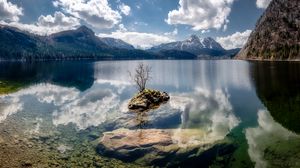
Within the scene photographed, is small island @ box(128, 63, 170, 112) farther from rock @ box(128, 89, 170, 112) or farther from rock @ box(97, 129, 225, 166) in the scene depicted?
rock @ box(97, 129, 225, 166)

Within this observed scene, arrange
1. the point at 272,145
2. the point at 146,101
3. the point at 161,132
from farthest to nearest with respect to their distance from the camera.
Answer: the point at 146,101, the point at 161,132, the point at 272,145

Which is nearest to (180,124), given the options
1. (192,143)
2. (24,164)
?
(192,143)

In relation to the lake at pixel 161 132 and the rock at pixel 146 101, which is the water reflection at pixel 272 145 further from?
the rock at pixel 146 101

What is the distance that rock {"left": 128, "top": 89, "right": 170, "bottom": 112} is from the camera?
198ft

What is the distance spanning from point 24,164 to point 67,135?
35.5 feet

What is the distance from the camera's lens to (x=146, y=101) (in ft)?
208

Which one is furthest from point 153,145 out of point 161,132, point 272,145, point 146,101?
point 146,101

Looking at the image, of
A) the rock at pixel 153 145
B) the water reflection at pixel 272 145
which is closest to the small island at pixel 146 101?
the rock at pixel 153 145

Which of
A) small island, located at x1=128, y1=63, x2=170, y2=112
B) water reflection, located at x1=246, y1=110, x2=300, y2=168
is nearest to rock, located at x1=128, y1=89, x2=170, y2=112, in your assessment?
small island, located at x1=128, y1=63, x2=170, y2=112

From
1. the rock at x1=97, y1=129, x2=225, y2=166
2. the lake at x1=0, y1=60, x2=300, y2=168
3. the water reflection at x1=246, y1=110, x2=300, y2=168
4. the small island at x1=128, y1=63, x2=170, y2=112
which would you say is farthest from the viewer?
the small island at x1=128, y1=63, x2=170, y2=112

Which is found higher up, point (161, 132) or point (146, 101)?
point (146, 101)

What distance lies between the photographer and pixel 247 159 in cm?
2931

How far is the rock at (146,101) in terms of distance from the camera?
60.3 m

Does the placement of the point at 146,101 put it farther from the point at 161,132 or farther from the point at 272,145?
the point at 272,145
